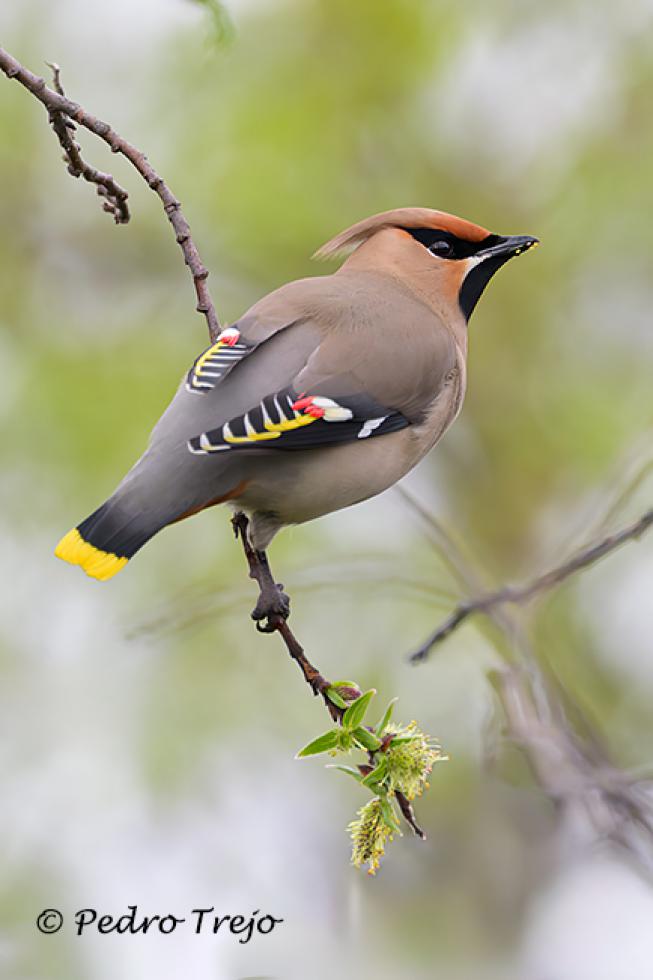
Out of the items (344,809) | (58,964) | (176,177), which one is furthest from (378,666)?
(176,177)

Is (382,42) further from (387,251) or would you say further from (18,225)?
(387,251)

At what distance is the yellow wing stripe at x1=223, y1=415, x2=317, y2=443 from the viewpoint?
3.05 m

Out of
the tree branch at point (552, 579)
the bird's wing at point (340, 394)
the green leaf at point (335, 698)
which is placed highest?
the bird's wing at point (340, 394)

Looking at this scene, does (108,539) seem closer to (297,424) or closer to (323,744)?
(297,424)

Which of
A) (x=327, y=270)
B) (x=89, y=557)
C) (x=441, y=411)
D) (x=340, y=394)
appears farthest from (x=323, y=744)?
(x=327, y=270)

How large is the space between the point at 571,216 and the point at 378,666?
2221 mm

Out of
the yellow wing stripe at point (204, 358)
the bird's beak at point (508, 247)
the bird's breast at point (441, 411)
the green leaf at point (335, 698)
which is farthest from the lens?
the bird's beak at point (508, 247)

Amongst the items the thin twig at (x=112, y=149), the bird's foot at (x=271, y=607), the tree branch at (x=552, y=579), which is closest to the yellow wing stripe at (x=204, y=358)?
the thin twig at (x=112, y=149)

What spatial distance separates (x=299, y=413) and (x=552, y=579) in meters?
0.73

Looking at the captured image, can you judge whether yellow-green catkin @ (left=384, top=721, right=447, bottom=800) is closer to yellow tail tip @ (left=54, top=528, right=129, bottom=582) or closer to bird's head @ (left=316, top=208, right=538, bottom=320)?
yellow tail tip @ (left=54, top=528, right=129, bottom=582)

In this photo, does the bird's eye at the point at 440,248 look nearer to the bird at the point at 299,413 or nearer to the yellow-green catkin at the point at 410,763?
the bird at the point at 299,413

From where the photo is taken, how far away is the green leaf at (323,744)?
2664mm

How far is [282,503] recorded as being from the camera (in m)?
3.31

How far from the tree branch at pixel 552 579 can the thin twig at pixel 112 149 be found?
912 millimetres
